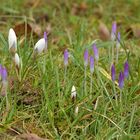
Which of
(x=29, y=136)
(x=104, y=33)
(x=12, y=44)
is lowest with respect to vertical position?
(x=29, y=136)

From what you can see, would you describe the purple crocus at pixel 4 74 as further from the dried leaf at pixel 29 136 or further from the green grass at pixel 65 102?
the dried leaf at pixel 29 136

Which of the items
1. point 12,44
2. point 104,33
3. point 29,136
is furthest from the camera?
point 104,33

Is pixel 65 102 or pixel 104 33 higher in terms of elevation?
pixel 104 33

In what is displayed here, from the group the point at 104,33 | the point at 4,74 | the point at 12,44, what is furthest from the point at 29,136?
the point at 104,33

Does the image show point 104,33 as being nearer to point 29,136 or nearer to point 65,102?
point 65,102

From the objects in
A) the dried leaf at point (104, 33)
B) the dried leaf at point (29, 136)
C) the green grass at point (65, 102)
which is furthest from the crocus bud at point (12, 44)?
the dried leaf at point (104, 33)

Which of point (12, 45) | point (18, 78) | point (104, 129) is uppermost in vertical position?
point (12, 45)

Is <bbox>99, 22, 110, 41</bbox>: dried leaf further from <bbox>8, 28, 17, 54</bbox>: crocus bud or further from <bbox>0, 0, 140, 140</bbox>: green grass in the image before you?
<bbox>8, 28, 17, 54</bbox>: crocus bud

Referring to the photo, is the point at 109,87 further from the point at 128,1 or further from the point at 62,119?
the point at 128,1

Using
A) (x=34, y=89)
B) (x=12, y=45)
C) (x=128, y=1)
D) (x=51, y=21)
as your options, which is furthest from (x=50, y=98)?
(x=128, y=1)

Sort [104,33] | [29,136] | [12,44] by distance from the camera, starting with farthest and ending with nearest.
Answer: [104,33]
[12,44]
[29,136]

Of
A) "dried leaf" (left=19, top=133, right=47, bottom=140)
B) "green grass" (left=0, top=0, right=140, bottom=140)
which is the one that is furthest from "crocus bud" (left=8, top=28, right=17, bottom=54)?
"dried leaf" (left=19, top=133, right=47, bottom=140)
